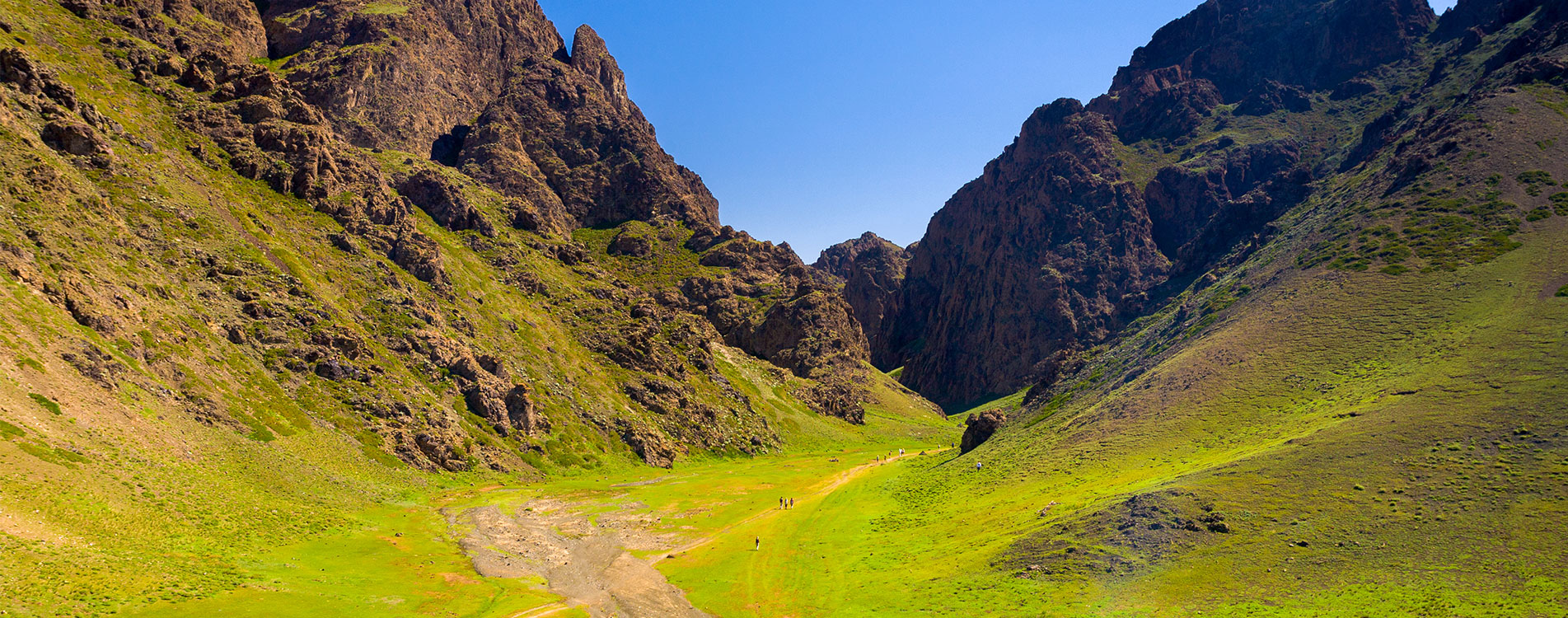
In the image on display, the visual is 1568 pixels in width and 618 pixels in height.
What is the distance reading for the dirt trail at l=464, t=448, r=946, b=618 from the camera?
56969 millimetres

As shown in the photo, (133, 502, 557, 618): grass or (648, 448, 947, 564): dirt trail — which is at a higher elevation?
(133, 502, 557, 618): grass

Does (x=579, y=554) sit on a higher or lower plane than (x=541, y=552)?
lower

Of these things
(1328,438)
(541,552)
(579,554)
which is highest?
(1328,438)

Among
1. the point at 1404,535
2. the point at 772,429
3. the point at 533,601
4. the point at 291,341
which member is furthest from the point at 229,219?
the point at 1404,535

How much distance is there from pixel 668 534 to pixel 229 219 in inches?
3897

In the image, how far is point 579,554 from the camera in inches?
2896

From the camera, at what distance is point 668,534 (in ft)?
275

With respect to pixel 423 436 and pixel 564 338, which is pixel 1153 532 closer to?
pixel 423 436

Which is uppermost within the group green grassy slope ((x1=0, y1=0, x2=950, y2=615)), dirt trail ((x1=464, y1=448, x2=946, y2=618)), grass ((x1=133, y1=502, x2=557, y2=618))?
green grassy slope ((x1=0, y1=0, x2=950, y2=615))

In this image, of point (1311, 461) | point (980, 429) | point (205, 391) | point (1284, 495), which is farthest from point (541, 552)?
point (980, 429)

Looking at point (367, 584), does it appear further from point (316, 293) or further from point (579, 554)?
point (316, 293)

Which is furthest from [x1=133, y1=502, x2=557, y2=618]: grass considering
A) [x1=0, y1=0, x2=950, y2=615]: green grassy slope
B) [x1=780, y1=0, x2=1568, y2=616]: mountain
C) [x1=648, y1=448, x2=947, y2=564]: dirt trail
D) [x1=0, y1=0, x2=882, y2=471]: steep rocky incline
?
[x1=0, y1=0, x2=882, y2=471]: steep rocky incline

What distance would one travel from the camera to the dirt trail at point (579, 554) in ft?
187

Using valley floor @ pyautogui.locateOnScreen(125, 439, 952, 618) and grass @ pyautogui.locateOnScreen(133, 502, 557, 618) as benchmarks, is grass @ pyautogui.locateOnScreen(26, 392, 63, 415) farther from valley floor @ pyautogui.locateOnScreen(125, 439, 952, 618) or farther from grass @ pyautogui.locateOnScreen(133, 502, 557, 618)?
valley floor @ pyautogui.locateOnScreen(125, 439, 952, 618)
